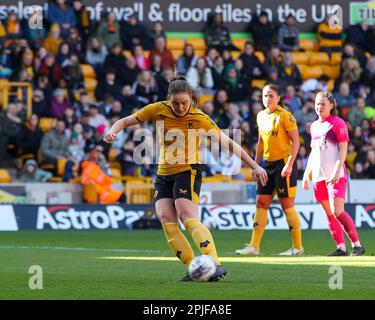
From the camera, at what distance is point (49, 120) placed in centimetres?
2489

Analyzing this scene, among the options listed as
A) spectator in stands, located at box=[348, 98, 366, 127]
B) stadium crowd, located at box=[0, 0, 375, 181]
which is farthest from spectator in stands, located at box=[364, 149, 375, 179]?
spectator in stands, located at box=[348, 98, 366, 127]

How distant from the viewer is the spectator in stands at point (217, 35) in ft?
90.5

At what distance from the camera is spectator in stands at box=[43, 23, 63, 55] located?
25922mm

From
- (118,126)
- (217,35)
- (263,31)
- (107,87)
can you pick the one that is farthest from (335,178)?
(263,31)

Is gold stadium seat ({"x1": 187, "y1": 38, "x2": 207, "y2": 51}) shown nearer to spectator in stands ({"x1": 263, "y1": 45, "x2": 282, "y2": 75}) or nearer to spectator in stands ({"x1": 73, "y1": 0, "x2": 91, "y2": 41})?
spectator in stands ({"x1": 263, "y1": 45, "x2": 282, "y2": 75})

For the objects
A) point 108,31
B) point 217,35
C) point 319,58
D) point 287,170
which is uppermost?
point 108,31

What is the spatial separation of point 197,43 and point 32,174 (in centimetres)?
645

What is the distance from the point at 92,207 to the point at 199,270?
1075cm

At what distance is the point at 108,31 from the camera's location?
87.3 feet

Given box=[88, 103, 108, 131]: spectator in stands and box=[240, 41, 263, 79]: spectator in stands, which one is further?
box=[240, 41, 263, 79]: spectator in stands

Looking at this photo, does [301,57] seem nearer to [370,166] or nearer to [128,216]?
[370,166]

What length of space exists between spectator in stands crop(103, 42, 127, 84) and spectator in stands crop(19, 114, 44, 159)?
A: 2.80 m
